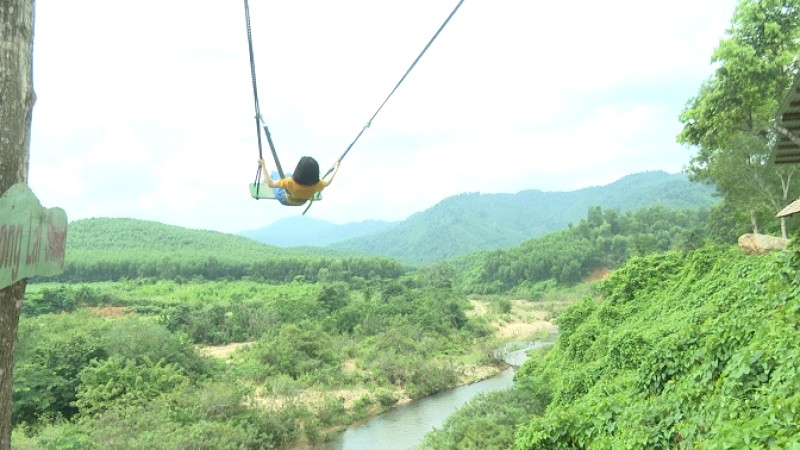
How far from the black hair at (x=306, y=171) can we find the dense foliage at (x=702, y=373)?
4.22 meters

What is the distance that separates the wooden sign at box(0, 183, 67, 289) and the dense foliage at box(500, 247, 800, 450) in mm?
4316

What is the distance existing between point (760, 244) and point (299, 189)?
10.0 metres

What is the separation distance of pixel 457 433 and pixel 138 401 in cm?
1017

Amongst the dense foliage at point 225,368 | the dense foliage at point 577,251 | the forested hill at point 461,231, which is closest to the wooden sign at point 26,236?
the dense foliage at point 225,368

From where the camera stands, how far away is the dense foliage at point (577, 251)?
61312mm

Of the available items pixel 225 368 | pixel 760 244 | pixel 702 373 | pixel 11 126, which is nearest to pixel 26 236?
pixel 11 126

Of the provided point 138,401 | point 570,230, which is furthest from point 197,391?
point 570,230

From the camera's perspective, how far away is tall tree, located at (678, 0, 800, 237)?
12828 mm

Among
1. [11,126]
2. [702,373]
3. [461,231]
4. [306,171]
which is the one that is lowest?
[702,373]

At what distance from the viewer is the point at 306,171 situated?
517cm

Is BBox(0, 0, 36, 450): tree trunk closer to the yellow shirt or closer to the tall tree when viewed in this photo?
the yellow shirt

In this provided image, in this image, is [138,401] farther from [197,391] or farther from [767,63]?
[767,63]

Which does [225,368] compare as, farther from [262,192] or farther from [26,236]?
[26,236]

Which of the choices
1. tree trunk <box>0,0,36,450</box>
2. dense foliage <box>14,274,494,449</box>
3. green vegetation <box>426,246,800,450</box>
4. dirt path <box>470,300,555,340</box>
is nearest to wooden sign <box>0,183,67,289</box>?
tree trunk <box>0,0,36,450</box>
